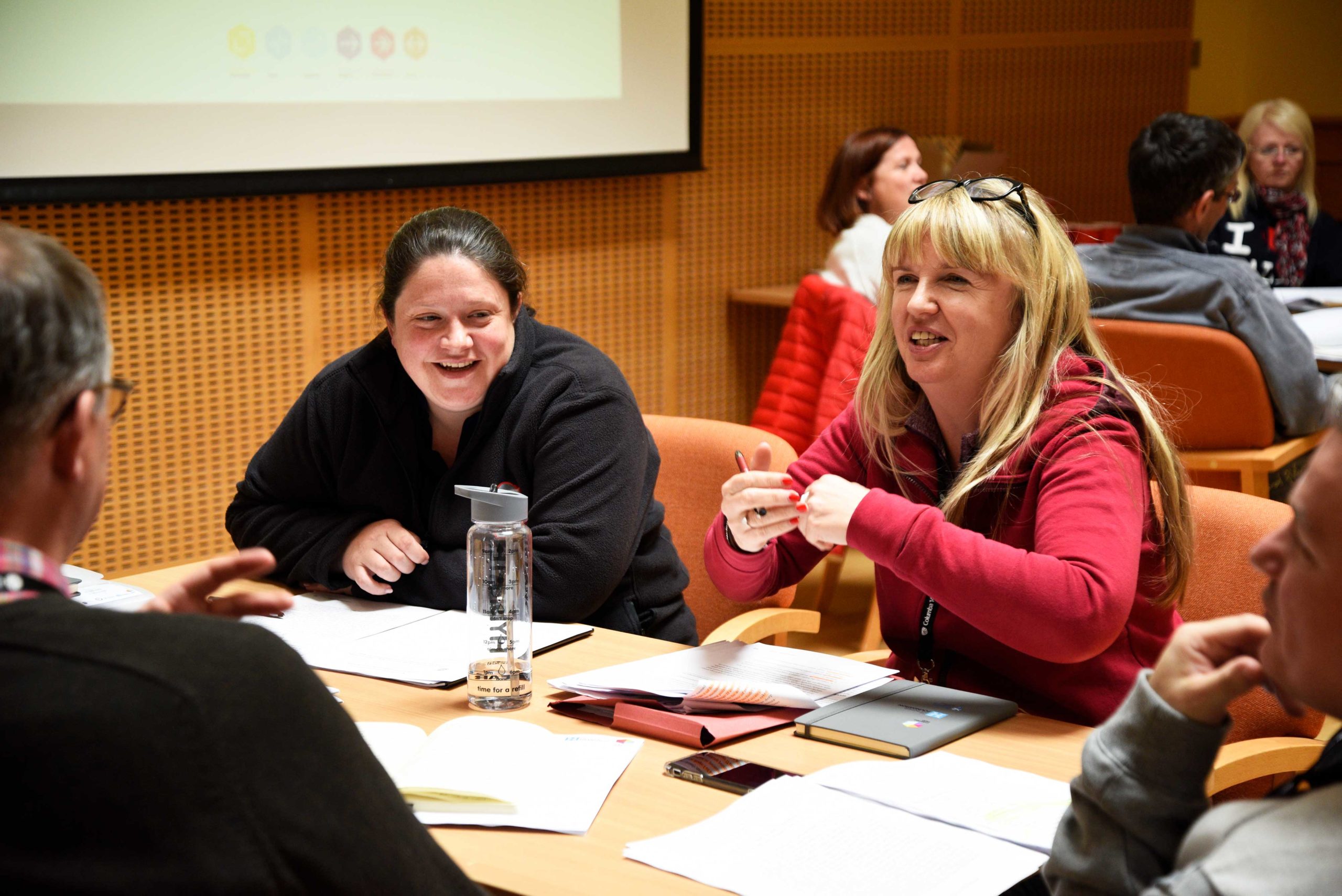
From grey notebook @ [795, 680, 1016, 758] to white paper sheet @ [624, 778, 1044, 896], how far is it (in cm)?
15

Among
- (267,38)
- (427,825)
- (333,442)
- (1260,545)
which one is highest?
(267,38)

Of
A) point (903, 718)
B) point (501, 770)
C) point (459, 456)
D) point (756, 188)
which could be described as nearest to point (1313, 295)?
point (756, 188)

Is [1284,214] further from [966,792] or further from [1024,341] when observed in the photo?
[966,792]

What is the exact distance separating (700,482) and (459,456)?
1.69ft

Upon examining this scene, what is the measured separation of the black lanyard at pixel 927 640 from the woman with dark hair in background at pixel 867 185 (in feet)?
8.06

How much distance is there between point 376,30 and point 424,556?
2.32 meters

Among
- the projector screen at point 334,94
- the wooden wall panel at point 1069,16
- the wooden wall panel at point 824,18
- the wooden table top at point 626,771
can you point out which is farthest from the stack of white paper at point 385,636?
the wooden wall panel at point 1069,16

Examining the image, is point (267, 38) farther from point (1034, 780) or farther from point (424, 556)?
point (1034, 780)

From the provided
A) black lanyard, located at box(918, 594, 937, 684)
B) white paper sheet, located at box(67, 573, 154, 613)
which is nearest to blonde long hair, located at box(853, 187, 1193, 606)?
black lanyard, located at box(918, 594, 937, 684)

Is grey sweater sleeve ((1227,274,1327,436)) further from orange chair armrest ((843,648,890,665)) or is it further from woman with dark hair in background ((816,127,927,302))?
orange chair armrest ((843,648,890,665))

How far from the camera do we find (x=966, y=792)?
4.54 feet

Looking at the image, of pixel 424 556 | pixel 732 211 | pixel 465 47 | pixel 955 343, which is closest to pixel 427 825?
pixel 424 556

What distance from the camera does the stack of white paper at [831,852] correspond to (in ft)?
3.94

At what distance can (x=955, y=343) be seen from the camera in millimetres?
1901
